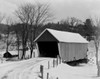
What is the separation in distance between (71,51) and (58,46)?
438 cm

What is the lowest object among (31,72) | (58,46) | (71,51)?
(31,72)

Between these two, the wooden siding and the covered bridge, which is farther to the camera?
the wooden siding

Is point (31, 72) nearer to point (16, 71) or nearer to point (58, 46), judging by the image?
point (16, 71)

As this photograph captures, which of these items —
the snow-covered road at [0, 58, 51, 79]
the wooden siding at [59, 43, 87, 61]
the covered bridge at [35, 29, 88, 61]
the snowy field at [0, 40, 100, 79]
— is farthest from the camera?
the wooden siding at [59, 43, 87, 61]

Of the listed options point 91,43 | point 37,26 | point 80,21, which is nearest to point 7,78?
point 37,26

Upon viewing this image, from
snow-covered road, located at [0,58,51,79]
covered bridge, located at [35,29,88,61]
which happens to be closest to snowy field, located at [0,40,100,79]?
snow-covered road, located at [0,58,51,79]

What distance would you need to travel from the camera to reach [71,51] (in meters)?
27.5

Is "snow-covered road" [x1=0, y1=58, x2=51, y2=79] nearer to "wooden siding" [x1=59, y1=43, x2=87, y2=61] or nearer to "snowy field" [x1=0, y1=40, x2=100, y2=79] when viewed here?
"snowy field" [x1=0, y1=40, x2=100, y2=79]

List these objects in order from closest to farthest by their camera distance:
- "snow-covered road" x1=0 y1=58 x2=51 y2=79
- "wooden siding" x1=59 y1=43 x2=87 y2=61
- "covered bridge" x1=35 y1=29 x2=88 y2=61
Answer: "snow-covered road" x1=0 y1=58 x2=51 y2=79 → "covered bridge" x1=35 y1=29 x2=88 y2=61 → "wooden siding" x1=59 y1=43 x2=87 y2=61

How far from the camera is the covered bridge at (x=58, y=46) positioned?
971 inches

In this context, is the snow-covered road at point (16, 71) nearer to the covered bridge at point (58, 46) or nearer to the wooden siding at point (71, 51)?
the covered bridge at point (58, 46)

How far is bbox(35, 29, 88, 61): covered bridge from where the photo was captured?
24.7 m

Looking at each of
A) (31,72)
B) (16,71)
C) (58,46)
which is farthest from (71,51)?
(16,71)

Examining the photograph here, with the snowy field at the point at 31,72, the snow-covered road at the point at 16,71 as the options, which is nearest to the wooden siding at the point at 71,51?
the snowy field at the point at 31,72
